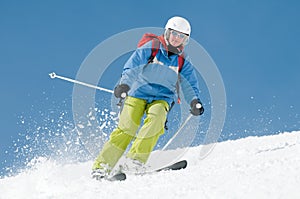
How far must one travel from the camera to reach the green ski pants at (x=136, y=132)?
553 cm

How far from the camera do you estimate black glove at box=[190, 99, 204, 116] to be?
616 cm

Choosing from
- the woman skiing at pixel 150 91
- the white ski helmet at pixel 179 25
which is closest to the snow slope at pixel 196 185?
the woman skiing at pixel 150 91

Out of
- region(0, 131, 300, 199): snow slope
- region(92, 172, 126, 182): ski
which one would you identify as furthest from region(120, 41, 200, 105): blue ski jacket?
region(0, 131, 300, 199): snow slope

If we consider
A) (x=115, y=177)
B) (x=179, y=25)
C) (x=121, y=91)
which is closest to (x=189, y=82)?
(x=179, y=25)

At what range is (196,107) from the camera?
6164 mm

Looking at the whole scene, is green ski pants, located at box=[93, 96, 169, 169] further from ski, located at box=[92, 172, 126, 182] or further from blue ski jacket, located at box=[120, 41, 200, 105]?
ski, located at box=[92, 172, 126, 182]

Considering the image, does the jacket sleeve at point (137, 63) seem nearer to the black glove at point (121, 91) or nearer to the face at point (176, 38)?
the black glove at point (121, 91)

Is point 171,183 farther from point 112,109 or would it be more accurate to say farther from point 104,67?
point 104,67

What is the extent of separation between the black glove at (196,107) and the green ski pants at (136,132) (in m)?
0.46

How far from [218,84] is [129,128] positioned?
260 centimetres

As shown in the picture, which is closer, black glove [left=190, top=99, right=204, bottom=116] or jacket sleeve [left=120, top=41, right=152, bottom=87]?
jacket sleeve [left=120, top=41, right=152, bottom=87]

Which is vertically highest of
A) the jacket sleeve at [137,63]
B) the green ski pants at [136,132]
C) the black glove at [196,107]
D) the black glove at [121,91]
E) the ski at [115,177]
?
the jacket sleeve at [137,63]

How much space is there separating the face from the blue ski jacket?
0.16 m

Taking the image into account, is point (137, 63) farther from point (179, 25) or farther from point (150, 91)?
point (179, 25)
